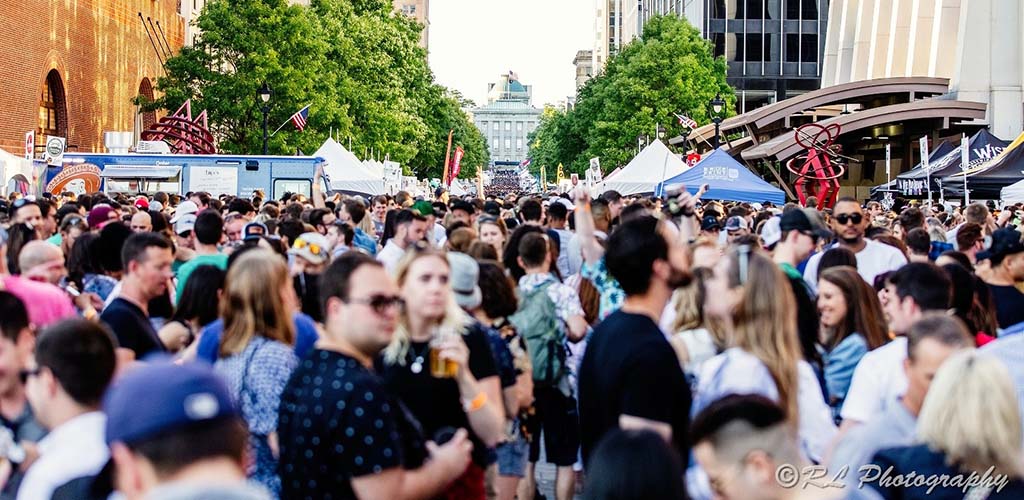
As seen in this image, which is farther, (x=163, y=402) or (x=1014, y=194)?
(x=1014, y=194)

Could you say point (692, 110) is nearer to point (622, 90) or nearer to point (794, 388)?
point (622, 90)

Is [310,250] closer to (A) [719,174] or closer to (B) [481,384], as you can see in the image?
(B) [481,384]

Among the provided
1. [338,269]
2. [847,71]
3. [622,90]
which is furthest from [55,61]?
[338,269]

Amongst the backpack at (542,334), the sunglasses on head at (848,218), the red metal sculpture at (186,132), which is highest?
the red metal sculpture at (186,132)

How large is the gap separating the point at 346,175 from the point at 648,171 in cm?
879

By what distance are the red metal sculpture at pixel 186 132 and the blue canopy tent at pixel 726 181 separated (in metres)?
23.1

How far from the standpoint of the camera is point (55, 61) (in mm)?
48844

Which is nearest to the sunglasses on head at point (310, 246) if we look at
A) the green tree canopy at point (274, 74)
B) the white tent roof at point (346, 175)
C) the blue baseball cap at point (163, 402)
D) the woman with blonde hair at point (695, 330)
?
the woman with blonde hair at point (695, 330)

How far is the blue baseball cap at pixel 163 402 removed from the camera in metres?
2.89

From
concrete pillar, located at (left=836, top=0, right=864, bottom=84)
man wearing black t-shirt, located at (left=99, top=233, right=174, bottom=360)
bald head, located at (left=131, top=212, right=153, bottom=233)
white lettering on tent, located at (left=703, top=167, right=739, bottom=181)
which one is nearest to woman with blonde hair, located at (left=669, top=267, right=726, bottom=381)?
man wearing black t-shirt, located at (left=99, top=233, right=174, bottom=360)

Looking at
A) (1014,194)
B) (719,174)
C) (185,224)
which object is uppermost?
(719,174)

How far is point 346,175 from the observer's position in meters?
35.7

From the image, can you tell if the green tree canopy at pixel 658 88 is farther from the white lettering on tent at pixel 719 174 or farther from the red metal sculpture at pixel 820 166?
the white lettering on tent at pixel 719 174

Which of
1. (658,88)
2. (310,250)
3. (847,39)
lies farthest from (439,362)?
(658,88)
